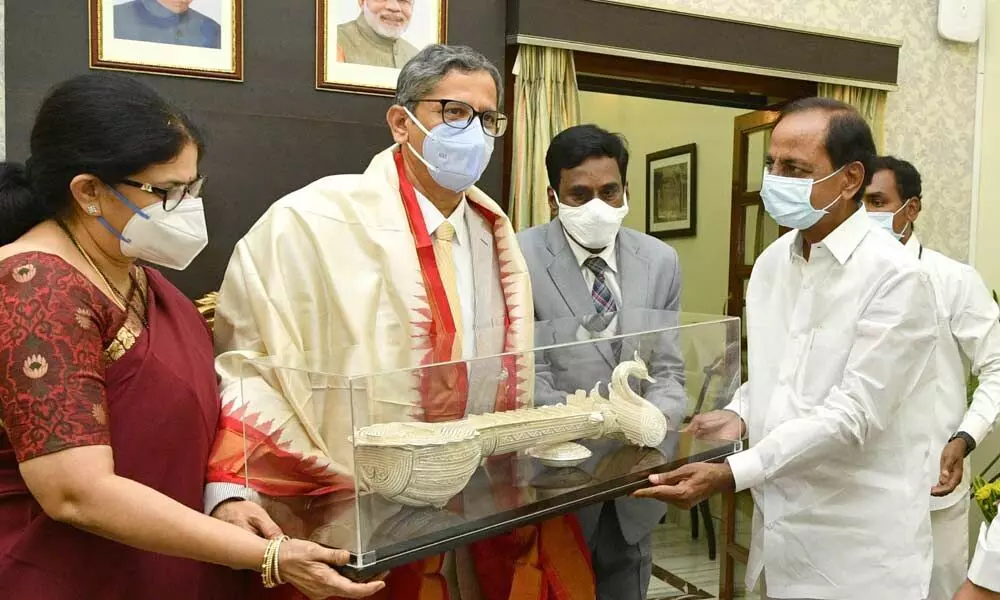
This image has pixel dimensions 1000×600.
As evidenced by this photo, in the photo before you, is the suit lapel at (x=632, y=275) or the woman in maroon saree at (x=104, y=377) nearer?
the woman in maroon saree at (x=104, y=377)

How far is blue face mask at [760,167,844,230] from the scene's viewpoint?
2004 mm

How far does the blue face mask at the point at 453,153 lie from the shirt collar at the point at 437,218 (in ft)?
0.19

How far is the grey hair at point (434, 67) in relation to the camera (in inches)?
73.9

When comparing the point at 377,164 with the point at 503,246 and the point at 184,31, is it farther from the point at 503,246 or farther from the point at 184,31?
the point at 184,31

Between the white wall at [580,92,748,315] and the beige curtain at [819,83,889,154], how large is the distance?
1226 mm

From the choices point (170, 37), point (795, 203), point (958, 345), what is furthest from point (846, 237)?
point (170, 37)

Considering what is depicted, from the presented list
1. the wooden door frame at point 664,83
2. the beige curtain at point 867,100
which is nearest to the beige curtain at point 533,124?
the wooden door frame at point 664,83

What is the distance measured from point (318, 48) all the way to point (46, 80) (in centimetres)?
85

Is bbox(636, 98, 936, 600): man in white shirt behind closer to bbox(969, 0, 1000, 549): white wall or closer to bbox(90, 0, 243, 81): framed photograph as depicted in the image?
bbox(90, 0, 243, 81): framed photograph

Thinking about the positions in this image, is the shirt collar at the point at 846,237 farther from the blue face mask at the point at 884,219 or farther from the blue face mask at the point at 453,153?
the blue face mask at the point at 884,219

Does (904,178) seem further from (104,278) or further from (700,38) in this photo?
(104,278)

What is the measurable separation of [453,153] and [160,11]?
1.34 meters

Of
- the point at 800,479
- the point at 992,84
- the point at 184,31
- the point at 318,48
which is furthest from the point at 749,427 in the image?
the point at 992,84

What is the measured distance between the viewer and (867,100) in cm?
394
